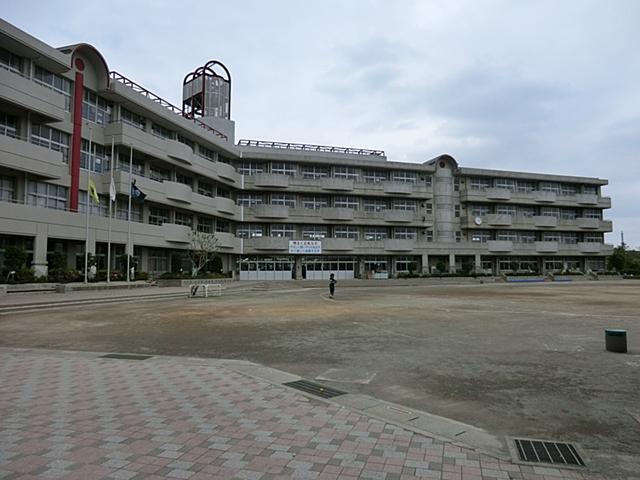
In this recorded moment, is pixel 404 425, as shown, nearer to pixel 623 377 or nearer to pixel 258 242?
pixel 623 377

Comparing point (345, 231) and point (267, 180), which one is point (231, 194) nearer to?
point (267, 180)

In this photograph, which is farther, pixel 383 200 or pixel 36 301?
pixel 383 200

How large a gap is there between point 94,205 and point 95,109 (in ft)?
25.2

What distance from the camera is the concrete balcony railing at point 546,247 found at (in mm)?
64375

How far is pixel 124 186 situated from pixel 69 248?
6.33m

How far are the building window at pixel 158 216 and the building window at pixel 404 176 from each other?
31048 mm

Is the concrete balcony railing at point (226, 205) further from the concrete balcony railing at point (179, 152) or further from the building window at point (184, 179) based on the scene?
the concrete balcony railing at point (179, 152)

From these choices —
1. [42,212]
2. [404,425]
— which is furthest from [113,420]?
[42,212]

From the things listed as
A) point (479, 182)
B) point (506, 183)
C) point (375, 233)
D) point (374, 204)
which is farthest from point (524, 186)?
point (375, 233)

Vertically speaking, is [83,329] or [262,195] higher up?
[262,195]

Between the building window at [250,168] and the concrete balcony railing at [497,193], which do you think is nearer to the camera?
the building window at [250,168]

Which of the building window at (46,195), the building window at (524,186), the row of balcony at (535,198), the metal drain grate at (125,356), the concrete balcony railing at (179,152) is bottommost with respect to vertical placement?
the metal drain grate at (125,356)

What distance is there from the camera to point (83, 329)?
43.3ft

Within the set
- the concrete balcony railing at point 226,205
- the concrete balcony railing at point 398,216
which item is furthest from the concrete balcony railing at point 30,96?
the concrete balcony railing at point 398,216
